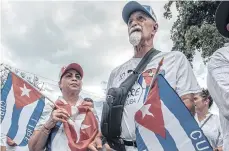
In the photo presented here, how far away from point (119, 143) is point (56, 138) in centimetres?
101

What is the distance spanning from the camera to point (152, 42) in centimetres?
327

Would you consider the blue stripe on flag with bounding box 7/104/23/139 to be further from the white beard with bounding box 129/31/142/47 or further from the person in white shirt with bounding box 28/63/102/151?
the white beard with bounding box 129/31/142/47

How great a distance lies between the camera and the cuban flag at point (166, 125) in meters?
2.32

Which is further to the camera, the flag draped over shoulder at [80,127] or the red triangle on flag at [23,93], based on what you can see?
the red triangle on flag at [23,93]

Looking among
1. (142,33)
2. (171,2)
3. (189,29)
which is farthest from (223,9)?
(171,2)

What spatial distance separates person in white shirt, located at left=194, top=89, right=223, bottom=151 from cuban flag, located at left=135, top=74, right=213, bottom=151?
5.34 feet

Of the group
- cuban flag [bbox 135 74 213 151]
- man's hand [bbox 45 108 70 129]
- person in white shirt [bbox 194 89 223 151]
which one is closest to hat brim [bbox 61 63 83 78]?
man's hand [bbox 45 108 70 129]

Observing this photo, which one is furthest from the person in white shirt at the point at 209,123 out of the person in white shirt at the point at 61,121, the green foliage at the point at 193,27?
the green foliage at the point at 193,27

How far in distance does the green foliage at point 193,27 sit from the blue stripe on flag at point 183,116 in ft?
29.1

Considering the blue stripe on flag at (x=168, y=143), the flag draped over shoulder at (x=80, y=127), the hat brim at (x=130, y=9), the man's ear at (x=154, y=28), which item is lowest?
the blue stripe on flag at (x=168, y=143)

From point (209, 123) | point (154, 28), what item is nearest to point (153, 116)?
point (154, 28)

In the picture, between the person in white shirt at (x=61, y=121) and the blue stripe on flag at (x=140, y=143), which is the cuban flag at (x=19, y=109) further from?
the blue stripe on flag at (x=140, y=143)

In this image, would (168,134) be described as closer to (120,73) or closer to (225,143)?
(225,143)

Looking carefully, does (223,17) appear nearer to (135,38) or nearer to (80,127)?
(135,38)
